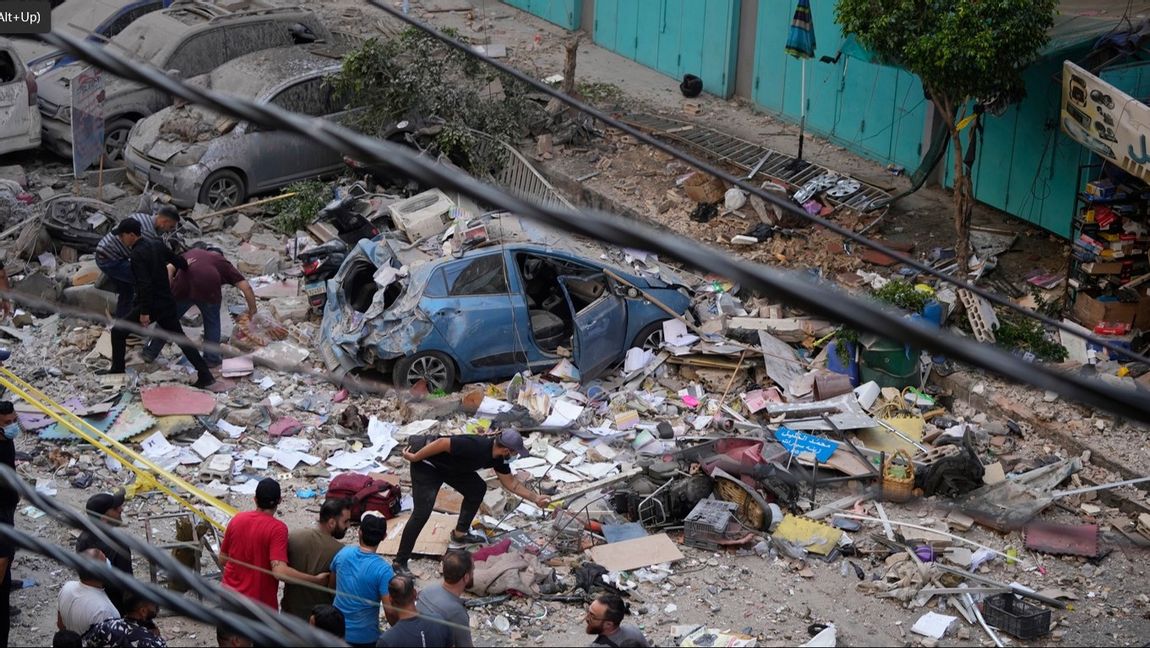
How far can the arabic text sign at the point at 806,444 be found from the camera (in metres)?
10.3

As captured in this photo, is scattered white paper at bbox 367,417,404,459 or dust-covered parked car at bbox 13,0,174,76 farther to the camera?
dust-covered parked car at bbox 13,0,174,76

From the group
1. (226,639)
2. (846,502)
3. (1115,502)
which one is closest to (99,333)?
(226,639)

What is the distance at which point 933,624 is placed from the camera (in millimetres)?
8414

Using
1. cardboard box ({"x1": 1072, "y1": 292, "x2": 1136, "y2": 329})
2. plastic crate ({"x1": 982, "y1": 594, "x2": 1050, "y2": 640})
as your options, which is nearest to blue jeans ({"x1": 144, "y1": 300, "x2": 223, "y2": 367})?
plastic crate ({"x1": 982, "y1": 594, "x2": 1050, "y2": 640})

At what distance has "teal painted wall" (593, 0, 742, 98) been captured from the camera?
1867 centimetres

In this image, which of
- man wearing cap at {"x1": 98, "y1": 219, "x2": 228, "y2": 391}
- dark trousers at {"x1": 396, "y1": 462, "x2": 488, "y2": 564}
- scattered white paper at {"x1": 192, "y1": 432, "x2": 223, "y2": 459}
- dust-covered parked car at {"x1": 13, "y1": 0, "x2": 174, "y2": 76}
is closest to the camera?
dark trousers at {"x1": 396, "y1": 462, "x2": 488, "y2": 564}

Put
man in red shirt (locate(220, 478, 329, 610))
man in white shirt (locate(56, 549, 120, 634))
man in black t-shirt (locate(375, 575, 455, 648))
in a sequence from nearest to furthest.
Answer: man in black t-shirt (locate(375, 575, 455, 648))
man in white shirt (locate(56, 549, 120, 634))
man in red shirt (locate(220, 478, 329, 610))

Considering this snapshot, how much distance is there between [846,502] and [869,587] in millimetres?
1136

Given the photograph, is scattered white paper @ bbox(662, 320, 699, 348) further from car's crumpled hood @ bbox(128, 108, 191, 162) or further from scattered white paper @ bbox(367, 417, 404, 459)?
car's crumpled hood @ bbox(128, 108, 191, 162)

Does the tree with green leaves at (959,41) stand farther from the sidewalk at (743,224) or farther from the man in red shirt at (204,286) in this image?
the man in red shirt at (204,286)

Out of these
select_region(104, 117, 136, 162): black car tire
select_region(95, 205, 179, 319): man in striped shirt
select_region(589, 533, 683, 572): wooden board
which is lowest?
select_region(589, 533, 683, 572): wooden board

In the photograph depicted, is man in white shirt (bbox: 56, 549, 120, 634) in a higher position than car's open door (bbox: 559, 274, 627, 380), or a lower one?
higher

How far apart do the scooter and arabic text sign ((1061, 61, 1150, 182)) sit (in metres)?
7.23

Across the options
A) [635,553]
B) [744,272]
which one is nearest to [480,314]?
[635,553]
